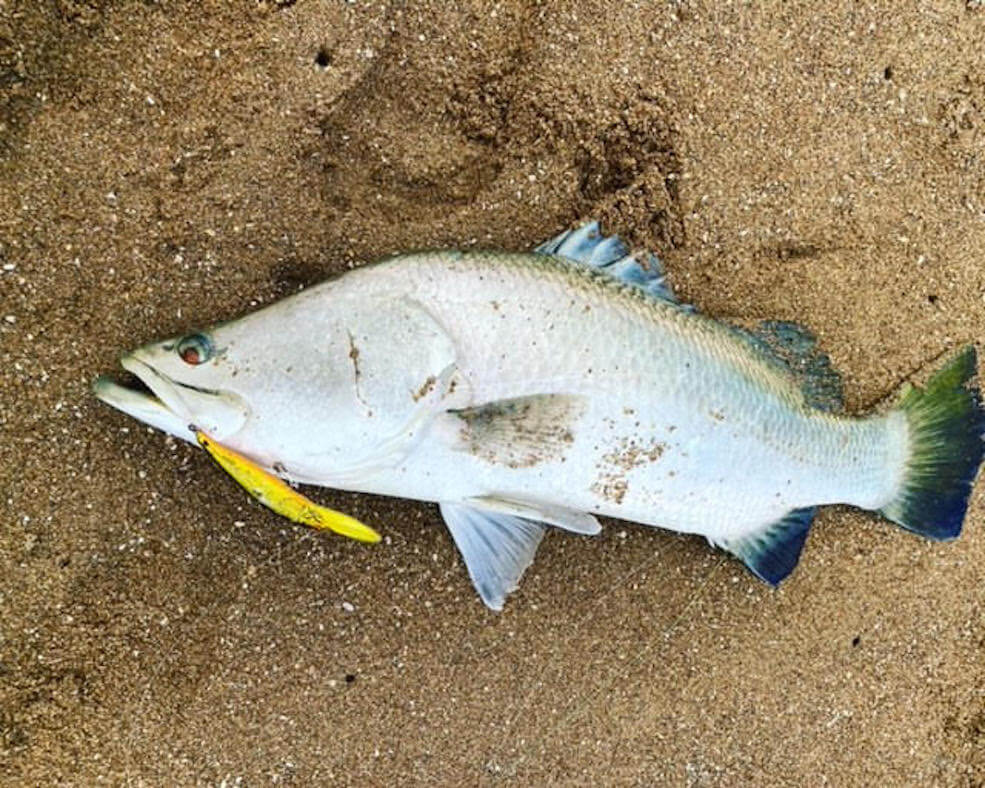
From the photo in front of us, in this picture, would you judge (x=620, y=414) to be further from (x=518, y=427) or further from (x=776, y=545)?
(x=776, y=545)

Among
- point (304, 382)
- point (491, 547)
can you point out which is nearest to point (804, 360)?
point (491, 547)

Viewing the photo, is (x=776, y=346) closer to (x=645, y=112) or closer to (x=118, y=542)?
(x=645, y=112)

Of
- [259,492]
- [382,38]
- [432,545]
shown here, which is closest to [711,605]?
[432,545]

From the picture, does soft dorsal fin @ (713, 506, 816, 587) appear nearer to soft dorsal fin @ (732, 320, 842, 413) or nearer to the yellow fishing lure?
soft dorsal fin @ (732, 320, 842, 413)

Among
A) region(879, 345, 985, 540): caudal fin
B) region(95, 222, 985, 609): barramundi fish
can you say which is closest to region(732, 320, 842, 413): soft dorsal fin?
region(95, 222, 985, 609): barramundi fish

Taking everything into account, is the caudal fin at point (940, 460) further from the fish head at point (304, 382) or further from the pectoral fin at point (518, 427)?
the fish head at point (304, 382)

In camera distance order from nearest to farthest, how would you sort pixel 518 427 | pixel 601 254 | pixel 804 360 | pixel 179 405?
pixel 179 405 < pixel 518 427 < pixel 601 254 < pixel 804 360

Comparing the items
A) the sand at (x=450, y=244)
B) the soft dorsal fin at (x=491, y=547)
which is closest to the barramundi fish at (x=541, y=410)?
the soft dorsal fin at (x=491, y=547)
